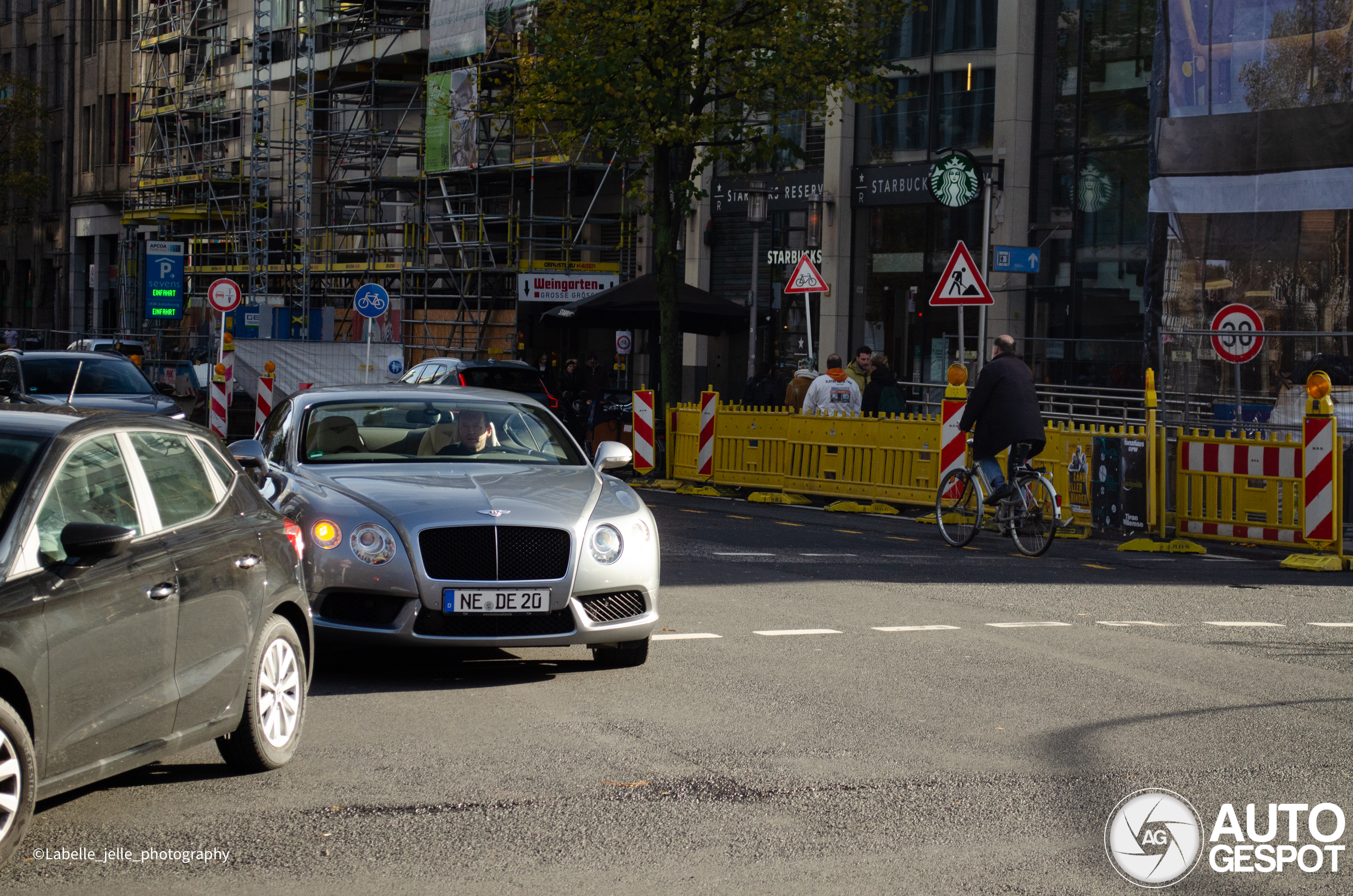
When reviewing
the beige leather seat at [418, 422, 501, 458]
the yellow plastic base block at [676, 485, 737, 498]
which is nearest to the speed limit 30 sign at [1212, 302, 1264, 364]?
the yellow plastic base block at [676, 485, 737, 498]

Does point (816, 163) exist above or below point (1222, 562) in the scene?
above

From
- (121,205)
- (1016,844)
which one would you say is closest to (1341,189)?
(1016,844)

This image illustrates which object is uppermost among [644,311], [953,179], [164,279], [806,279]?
[953,179]

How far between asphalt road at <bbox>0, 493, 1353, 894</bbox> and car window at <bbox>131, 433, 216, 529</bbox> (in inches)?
39.1

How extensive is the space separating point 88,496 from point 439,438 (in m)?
4.31

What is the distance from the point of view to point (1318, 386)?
49.2ft

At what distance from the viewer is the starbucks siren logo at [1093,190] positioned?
2758 cm

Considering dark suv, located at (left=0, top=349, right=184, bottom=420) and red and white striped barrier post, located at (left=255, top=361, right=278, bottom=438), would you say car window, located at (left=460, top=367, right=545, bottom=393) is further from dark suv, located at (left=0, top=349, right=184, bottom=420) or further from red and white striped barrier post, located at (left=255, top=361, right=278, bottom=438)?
dark suv, located at (left=0, top=349, right=184, bottom=420)

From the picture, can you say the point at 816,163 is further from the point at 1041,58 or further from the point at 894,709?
the point at 894,709

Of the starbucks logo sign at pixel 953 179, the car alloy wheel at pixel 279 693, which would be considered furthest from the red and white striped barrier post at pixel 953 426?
the car alloy wheel at pixel 279 693

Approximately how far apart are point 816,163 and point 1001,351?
18305mm

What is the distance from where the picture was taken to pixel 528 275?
128ft

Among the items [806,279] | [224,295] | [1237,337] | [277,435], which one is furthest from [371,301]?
[277,435]

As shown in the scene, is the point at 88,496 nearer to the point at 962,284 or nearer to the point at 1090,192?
the point at 962,284
